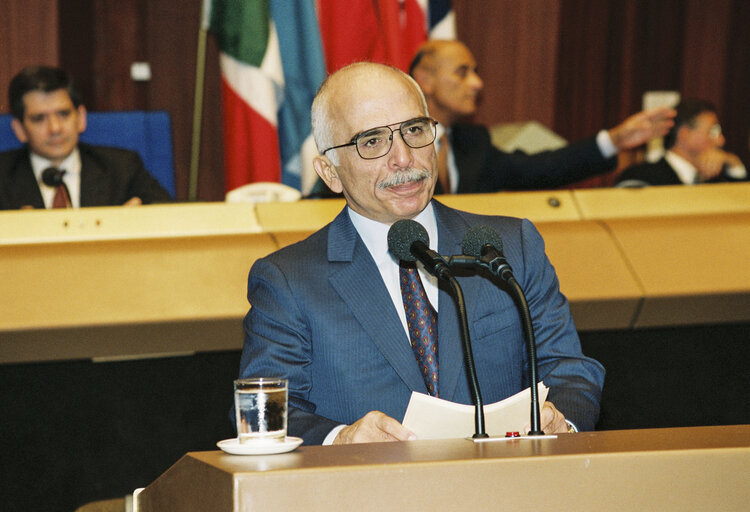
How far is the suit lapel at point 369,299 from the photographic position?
1.76 meters

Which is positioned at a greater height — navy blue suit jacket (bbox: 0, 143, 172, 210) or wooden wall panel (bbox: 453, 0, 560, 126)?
wooden wall panel (bbox: 453, 0, 560, 126)

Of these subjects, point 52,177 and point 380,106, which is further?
point 52,177

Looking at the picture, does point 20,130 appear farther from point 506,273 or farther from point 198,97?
point 506,273

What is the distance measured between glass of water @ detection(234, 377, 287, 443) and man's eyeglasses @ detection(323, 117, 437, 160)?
0.73 m

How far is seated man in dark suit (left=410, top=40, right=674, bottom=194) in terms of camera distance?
3859 millimetres

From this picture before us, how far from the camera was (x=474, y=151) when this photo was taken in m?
3.99

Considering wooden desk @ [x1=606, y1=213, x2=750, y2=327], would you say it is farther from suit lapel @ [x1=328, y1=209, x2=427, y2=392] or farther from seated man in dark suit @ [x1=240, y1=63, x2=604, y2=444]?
suit lapel @ [x1=328, y1=209, x2=427, y2=392]

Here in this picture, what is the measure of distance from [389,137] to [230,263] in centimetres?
104

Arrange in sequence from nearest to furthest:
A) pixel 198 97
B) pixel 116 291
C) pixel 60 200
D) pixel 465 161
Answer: pixel 116 291 < pixel 60 200 < pixel 465 161 < pixel 198 97

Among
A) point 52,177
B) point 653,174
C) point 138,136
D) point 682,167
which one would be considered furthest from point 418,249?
point 682,167

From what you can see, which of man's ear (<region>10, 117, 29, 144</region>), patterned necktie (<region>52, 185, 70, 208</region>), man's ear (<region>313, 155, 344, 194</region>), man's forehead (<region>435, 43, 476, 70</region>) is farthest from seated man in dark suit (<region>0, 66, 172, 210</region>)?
man's ear (<region>313, 155, 344, 194</region>)

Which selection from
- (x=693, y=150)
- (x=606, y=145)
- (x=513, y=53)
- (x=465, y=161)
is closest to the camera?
(x=606, y=145)

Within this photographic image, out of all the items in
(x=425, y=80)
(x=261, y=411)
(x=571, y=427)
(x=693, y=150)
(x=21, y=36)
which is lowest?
(x=571, y=427)

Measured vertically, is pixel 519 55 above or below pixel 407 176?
above
